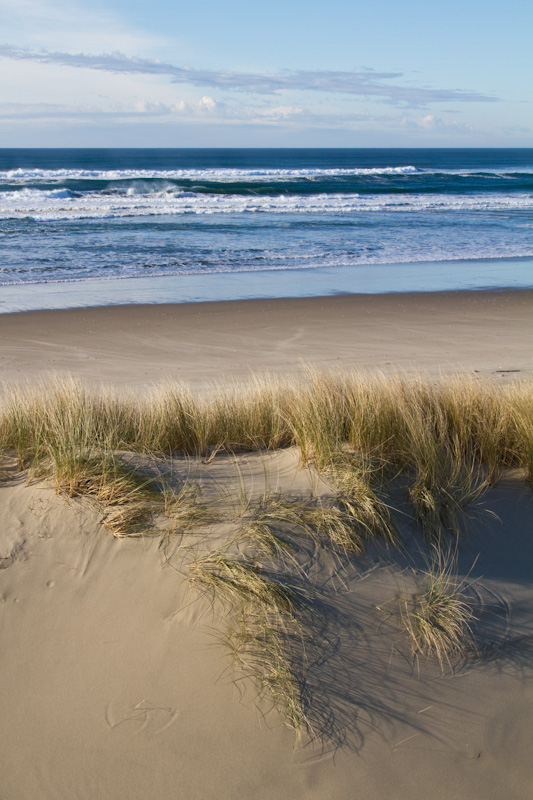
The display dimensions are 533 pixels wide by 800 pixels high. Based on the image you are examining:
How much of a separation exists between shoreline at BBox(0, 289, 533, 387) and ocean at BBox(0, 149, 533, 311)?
1253 mm

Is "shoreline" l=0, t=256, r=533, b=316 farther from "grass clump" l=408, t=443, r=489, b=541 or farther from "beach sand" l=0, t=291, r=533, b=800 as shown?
"beach sand" l=0, t=291, r=533, b=800

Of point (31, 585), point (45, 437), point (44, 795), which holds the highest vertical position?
point (45, 437)

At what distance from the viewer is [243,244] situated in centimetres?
1972

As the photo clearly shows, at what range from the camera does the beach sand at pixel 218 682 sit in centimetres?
243

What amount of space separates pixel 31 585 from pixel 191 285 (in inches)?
458

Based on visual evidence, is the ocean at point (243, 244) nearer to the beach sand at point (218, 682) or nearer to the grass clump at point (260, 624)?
the beach sand at point (218, 682)

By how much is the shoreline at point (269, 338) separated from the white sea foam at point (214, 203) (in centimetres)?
1654

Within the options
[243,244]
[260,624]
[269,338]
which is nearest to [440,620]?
[260,624]

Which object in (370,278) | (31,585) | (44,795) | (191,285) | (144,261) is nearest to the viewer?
(44,795)

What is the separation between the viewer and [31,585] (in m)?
3.06

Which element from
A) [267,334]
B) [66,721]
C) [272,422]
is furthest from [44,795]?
[267,334]

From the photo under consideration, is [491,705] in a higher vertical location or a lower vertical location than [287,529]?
lower

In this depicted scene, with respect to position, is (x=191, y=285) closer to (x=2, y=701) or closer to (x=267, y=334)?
(x=267, y=334)

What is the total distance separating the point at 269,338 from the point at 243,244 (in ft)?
34.5
